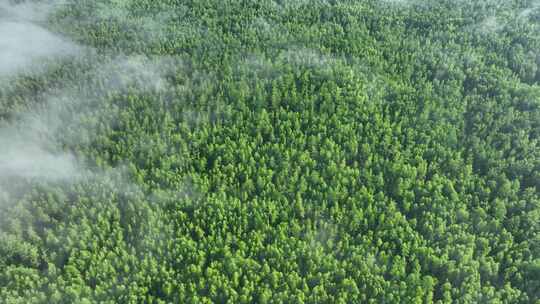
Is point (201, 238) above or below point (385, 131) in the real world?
below

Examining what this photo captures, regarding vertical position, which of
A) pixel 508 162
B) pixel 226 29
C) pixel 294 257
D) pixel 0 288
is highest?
pixel 226 29

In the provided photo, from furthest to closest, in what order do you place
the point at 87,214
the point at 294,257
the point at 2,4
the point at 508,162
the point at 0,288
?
the point at 2,4 < the point at 508,162 < the point at 87,214 < the point at 294,257 < the point at 0,288

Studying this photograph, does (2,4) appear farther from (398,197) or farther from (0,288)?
(398,197)

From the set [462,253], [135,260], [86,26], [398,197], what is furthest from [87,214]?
[86,26]

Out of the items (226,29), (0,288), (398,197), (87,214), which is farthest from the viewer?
(226,29)

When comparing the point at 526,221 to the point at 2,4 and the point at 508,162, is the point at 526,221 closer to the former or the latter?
the point at 508,162

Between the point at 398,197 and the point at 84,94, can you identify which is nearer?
the point at 398,197
